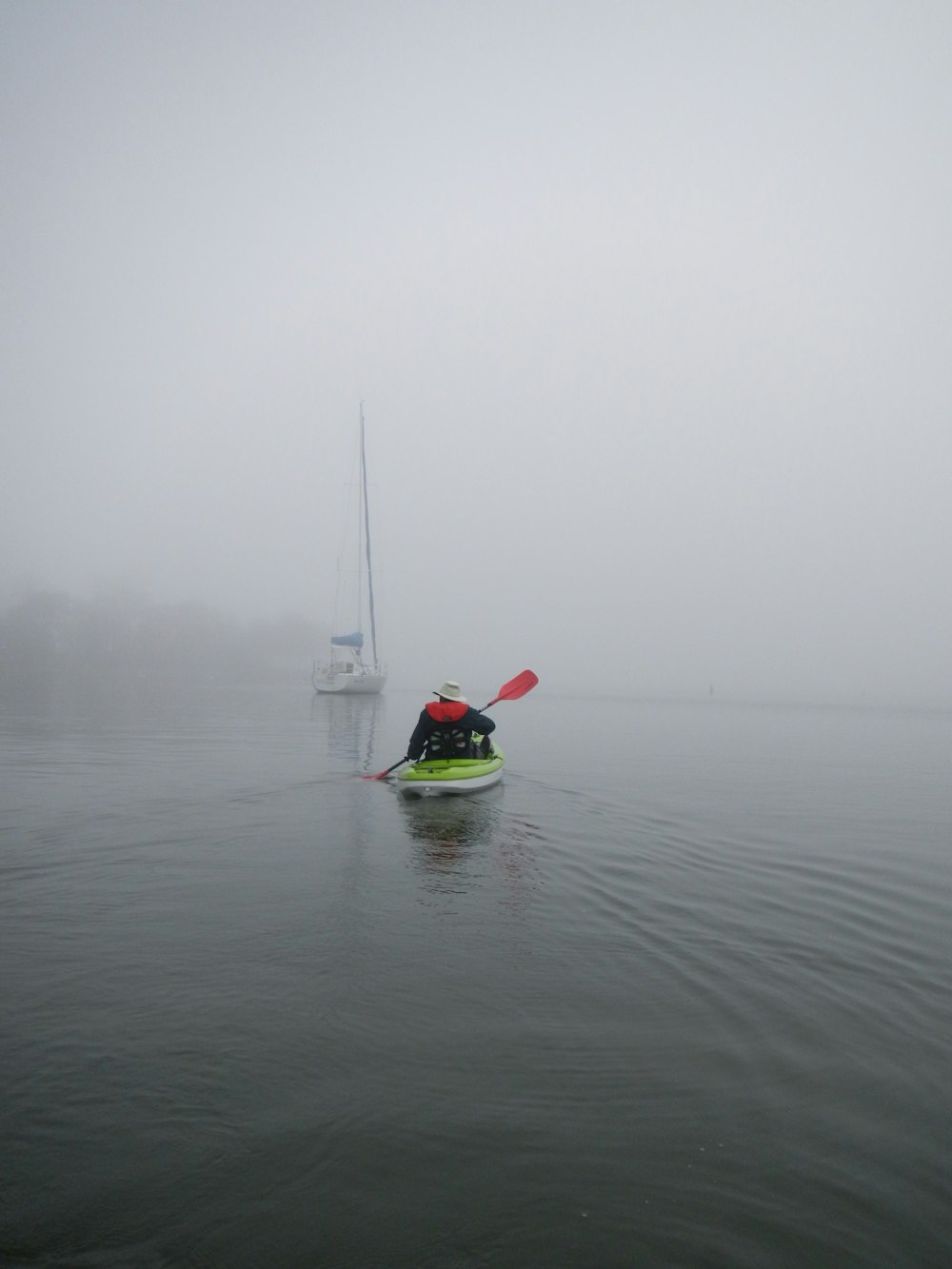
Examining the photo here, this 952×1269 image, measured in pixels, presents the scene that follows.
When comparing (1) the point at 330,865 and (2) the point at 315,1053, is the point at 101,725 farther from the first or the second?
(2) the point at 315,1053

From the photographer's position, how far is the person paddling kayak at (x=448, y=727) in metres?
16.9

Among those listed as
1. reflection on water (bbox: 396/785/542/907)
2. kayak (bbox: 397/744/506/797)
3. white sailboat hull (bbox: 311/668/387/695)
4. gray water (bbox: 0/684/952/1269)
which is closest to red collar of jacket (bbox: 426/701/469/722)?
kayak (bbox: 397/744/506/797)

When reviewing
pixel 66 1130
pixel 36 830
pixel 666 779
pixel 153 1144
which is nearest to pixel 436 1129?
pixel 153 1144

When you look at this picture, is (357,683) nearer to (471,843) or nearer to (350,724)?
(350,724)

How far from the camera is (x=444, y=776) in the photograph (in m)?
17.2

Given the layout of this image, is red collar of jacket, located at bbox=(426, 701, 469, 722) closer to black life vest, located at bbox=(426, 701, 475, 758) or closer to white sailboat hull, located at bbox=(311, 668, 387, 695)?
black life vest, located at bbox=(426, 701, 475, 758)

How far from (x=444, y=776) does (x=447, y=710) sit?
59.1 inches

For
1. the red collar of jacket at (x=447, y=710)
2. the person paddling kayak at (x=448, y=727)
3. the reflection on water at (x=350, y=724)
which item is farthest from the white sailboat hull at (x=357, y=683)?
the red collar of jacket at (x=447, y=710)

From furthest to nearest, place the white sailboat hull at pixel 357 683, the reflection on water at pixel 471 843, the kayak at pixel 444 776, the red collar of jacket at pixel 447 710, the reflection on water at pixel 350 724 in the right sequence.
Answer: the white sailboat hull at pixel 357 683 → the reflection on water at pixel 350 724 → the kayak at pixel 444 776 → the red collar of jacket at pixel 447 710 → the reflection on water at pixel 471 843

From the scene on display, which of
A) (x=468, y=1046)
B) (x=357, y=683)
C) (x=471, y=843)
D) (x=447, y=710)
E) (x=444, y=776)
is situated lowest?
(x=468, y=1046)

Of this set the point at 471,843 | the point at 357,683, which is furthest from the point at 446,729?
the point at 357,683

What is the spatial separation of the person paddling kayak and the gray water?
3113 mm

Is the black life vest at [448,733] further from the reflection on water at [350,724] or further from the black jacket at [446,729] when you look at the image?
the reflection on water at [350,724]

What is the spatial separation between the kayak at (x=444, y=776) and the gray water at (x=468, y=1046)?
2875 millimetres
